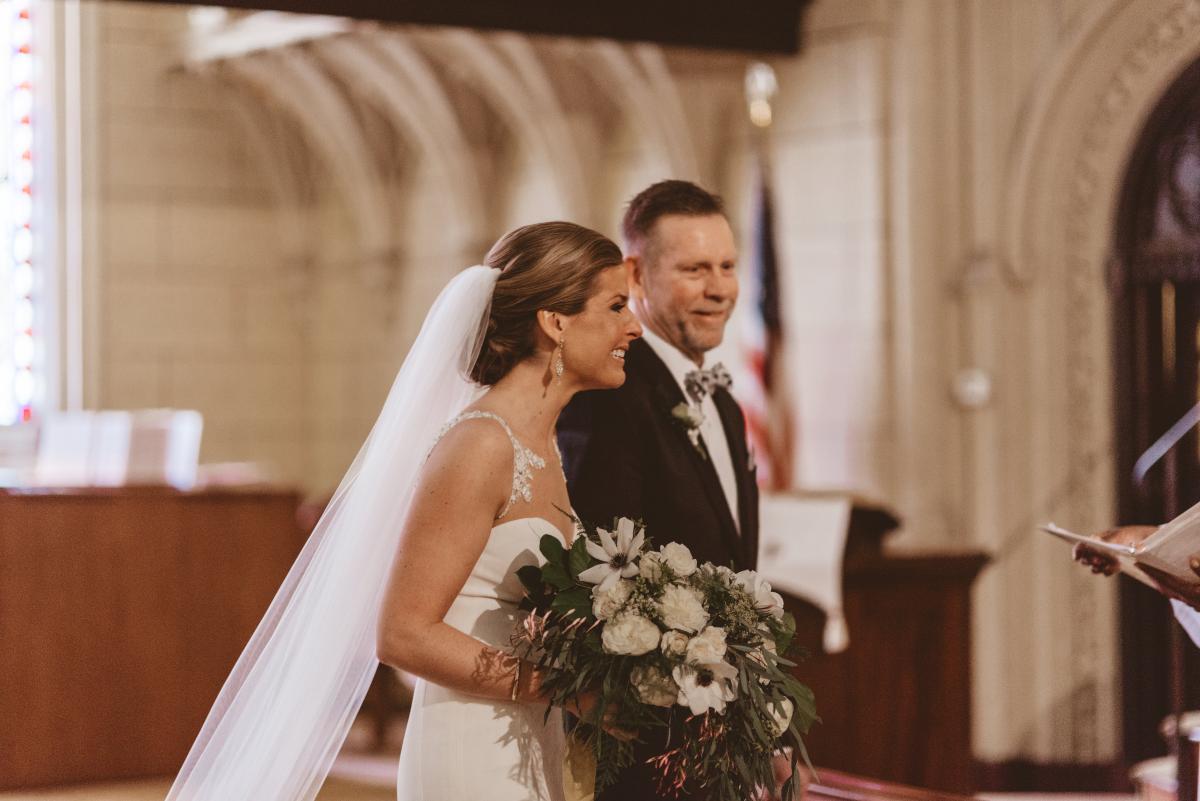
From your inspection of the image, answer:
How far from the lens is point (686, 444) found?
10.1 feet

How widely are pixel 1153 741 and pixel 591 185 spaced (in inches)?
160

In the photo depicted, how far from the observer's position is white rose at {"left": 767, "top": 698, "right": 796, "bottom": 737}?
2543 millimetres

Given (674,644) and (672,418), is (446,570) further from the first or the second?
(672,418)

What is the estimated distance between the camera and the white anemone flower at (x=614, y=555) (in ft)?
8.16

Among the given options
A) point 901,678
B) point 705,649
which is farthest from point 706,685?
point 901,678

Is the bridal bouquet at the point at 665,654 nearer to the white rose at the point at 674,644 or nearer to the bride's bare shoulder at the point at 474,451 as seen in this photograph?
the white rose at the point at 674,644

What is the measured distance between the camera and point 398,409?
9.55 feet

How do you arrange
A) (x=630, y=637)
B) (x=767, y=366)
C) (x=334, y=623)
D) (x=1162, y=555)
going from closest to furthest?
1. (x=630, y=637)
2. (x=334, y=623)
3. (x=1162, y=555)
4. (x=767, y=366)

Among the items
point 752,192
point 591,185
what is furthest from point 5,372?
point 752,192

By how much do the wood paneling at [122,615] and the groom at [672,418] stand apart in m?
4.46

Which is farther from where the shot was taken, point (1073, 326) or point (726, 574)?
point (1073, 326)

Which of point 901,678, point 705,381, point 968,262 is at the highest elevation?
point 968,262

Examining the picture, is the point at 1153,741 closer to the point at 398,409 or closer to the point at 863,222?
the point at 863,222

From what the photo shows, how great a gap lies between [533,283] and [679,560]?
1.70 ft
